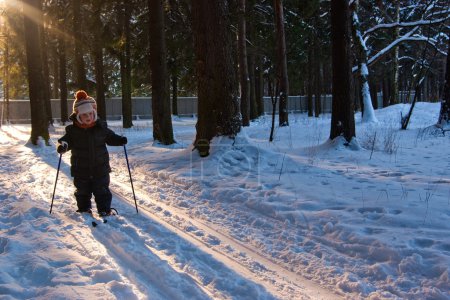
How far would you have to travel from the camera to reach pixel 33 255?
3863mm

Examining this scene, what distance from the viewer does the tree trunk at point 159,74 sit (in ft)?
41.5

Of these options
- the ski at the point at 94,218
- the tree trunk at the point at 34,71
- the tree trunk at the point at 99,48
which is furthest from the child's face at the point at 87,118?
the tree trunk at the point at 99,48

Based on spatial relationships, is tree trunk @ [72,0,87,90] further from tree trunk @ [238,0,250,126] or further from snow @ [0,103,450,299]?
snow @ [0,103,450,299]

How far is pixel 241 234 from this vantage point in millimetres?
4734

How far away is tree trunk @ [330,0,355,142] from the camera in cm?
999

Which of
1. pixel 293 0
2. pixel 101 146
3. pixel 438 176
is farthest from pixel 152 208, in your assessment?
pixel 293 0

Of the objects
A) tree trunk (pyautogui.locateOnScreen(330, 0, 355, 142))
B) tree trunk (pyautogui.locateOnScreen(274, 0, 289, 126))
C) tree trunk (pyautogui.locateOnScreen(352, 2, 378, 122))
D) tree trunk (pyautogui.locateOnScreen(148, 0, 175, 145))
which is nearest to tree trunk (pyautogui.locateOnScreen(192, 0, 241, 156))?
tree trunk (pyautogui.locateOnScreen(330, 0, 355, 142))

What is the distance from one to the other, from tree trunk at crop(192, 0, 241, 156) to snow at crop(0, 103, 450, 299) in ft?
2.54

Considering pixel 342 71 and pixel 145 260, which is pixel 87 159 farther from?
pixel 342 71

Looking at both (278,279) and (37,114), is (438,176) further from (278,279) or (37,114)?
(37,114)

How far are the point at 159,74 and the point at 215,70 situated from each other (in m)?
4.70

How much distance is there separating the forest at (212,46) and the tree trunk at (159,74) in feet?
0.11

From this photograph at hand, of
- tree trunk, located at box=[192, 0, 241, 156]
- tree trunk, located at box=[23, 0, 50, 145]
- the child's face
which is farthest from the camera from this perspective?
tree trunk, located at box=[23, 0, 50, 145]

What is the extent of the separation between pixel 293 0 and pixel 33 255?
16256 millimetres
